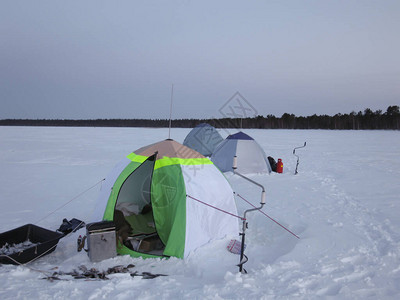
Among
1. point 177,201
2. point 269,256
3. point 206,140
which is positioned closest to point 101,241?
point 177,201

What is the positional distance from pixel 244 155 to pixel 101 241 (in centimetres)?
743

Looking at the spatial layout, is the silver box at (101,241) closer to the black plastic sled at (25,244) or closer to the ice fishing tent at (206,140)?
the black plastic sled at (25,244)

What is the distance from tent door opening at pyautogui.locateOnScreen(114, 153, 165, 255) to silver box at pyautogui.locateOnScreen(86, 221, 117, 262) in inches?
12.5

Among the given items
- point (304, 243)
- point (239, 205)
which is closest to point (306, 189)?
point (239, 205)

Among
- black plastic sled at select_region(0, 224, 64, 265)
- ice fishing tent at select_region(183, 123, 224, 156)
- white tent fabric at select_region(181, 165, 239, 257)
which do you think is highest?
ice fishing tent at select_region(183, 123, 224, 156)

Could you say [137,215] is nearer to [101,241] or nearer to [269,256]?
[101,241]

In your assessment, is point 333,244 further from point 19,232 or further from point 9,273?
point 19,232

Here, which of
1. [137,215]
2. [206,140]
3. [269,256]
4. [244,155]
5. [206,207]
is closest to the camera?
[269,256]

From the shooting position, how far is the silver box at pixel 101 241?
403 centimetres

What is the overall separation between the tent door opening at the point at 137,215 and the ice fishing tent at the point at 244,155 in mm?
5002

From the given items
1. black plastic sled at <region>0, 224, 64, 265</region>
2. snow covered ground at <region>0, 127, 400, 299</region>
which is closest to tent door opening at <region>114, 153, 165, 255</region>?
snow covered ground at <region>0, 127, 400, 299</region>

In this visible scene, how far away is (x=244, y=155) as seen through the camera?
35.0 feet

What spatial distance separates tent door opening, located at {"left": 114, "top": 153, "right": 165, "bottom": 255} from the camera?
4.75m

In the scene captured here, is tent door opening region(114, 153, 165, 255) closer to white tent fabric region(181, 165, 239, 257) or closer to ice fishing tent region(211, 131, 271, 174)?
white tent fabric region(181, 165, 239, 257)
